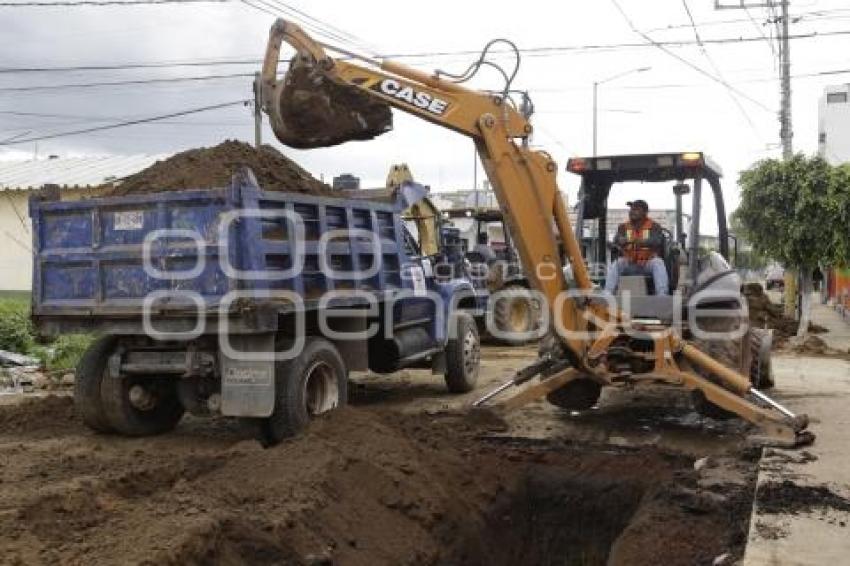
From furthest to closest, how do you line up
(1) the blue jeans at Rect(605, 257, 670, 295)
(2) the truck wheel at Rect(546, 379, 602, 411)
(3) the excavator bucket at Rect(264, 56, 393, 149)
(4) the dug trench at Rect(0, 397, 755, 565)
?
(2) the truck wheel at Rect(546, 379, 602, 411), (1) the blue jeans at Rect(605, 257, 670, 295), (3) the excavator bucket at Rect(264, 56, 393, 149), (4) the dug trench at Rect(0, 397, 755, 565)

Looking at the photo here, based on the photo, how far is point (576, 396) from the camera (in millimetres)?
9281

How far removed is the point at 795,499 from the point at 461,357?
5.45 metres

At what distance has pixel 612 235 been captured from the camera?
9.62 m

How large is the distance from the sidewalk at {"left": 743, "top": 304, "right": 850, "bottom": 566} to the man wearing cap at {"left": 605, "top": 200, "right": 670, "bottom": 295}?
2036mm

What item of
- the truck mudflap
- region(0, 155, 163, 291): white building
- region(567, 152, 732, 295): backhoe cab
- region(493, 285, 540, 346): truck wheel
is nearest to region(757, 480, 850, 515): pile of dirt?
region(567, 152, 732, 295): backhoe cab

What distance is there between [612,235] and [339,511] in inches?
187

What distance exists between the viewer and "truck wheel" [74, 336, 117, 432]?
27.8 feet

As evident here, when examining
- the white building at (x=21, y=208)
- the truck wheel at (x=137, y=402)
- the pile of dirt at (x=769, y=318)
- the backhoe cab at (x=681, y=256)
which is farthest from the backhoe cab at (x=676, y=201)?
the white building at (x=21, y=208)

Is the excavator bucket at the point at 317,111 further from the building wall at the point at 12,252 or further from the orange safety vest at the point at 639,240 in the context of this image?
the building wall at the point at 12,252

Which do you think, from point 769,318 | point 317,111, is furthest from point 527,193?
point 769,318

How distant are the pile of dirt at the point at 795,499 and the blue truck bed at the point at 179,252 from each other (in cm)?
384

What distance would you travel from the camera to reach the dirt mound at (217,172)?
8.21 meters

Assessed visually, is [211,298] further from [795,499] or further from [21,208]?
[21,208]

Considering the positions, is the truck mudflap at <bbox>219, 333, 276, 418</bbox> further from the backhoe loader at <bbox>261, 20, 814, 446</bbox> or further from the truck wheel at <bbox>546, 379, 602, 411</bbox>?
the truck wheel at <bbox>546, 379, 602, 411</bbox>
